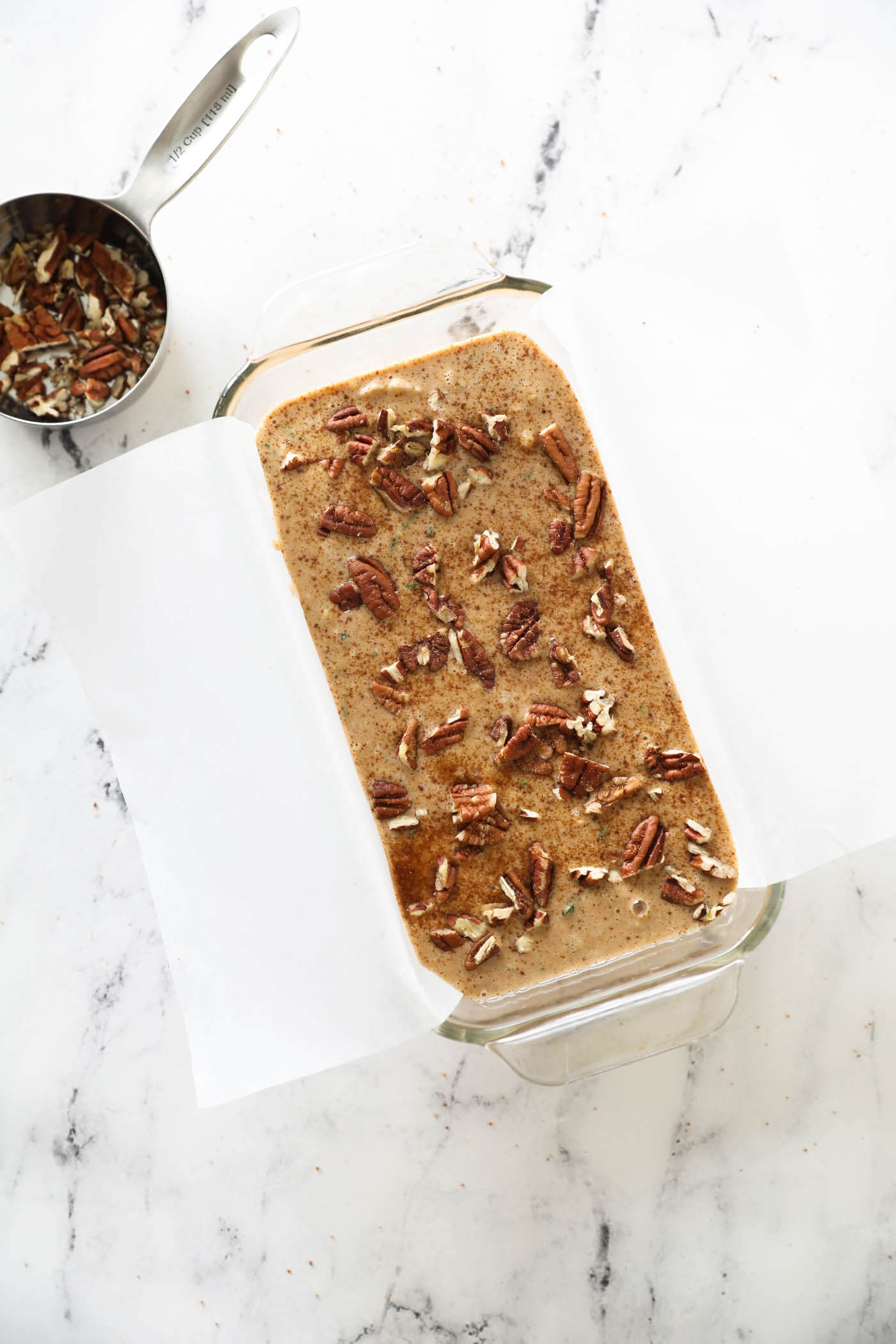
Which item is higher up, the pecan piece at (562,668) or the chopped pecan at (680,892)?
the pecan piece at (562,668)

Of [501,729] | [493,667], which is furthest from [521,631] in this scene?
[501,729]

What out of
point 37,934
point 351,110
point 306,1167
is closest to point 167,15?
point 351,110

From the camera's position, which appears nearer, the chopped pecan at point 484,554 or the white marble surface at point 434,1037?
the chopped pecan at point 484,554

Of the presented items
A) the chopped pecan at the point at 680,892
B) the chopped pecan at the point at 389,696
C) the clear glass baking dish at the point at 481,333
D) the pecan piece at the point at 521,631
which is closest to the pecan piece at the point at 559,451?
the clear glass baking dish at the point at 481,333

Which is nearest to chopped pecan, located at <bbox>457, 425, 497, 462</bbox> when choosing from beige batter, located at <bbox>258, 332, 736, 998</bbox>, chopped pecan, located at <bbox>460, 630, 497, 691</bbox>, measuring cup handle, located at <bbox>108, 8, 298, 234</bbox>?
beige batter, located at <bbox>258, 332, 736, 998</bbox>

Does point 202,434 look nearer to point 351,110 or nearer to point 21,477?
point 21,477

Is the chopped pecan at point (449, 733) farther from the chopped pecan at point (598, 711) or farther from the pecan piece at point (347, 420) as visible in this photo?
the pecan piece at point (347, 420)

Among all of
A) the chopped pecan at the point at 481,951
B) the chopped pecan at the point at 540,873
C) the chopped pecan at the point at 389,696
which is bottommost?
the chopped pecan at the point at 481,951
